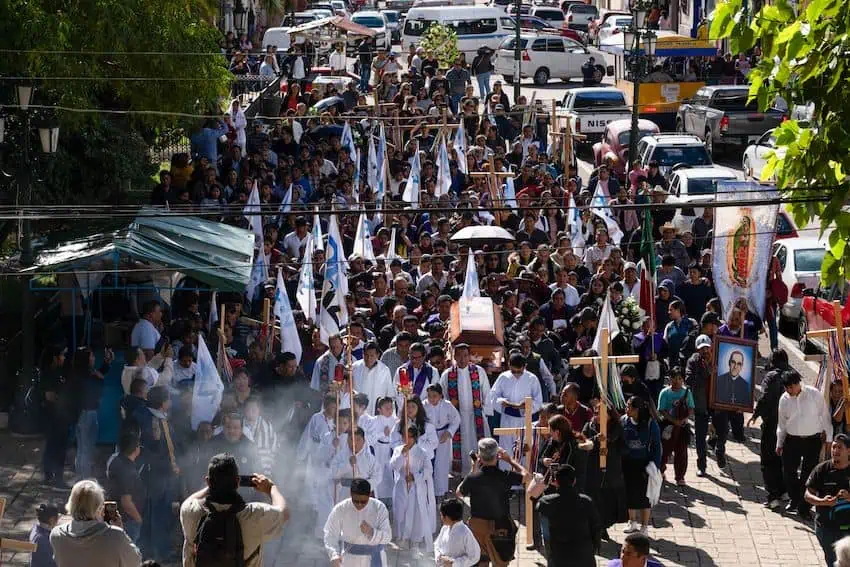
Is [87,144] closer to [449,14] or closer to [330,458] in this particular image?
[330,458]

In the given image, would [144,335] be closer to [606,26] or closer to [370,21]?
[370,21]

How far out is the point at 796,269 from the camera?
68.3 ft

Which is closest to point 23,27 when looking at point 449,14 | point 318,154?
point 318,154

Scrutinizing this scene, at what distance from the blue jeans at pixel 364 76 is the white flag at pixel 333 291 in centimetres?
2242

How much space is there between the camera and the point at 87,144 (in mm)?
24094

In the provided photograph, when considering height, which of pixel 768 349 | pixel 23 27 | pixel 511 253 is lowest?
pixel 768 349

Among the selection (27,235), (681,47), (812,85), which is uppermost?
(812,85)

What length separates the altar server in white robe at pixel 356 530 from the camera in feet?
36.7

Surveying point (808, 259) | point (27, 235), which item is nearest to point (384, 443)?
point (27, 235)

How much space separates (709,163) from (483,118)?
4.46m

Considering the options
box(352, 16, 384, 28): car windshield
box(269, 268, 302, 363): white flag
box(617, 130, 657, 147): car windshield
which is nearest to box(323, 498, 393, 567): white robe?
box(269, 268, 302, 363): white flag

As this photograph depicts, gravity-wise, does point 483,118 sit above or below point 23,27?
below

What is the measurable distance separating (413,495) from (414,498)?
3cm

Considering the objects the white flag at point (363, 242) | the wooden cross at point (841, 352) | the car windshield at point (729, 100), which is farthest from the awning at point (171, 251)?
the car windshield at point (729, 100)
